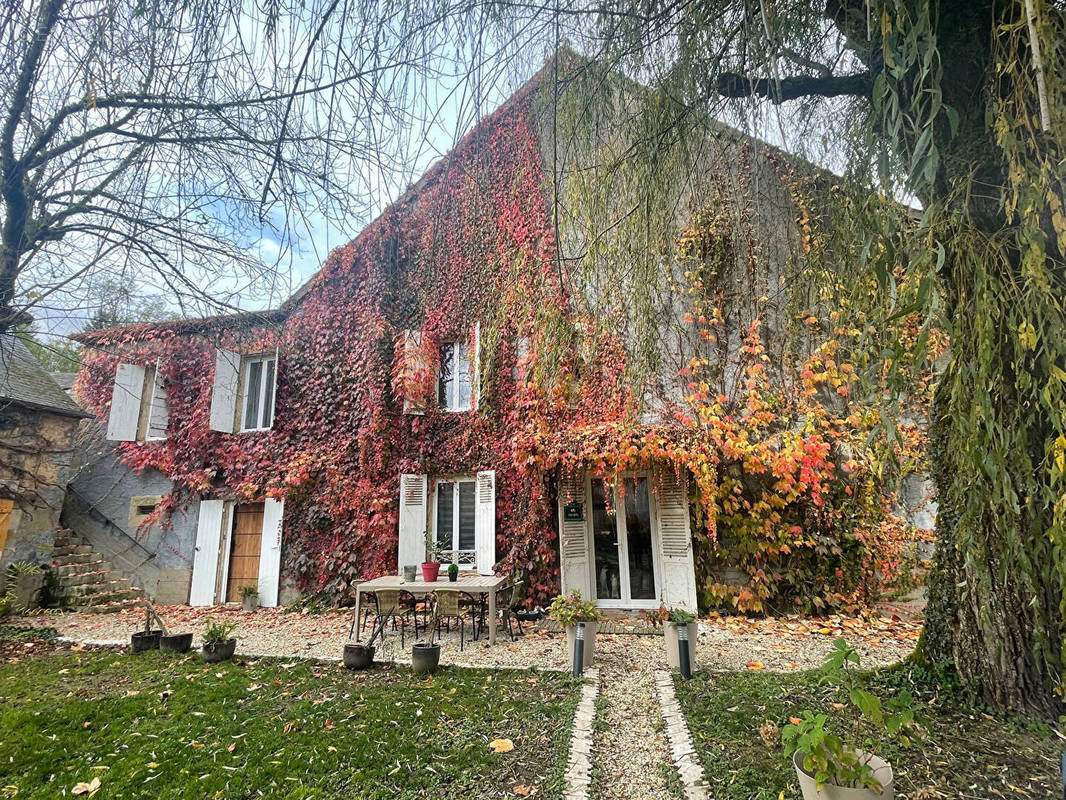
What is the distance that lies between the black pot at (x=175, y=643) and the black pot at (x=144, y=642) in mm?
202

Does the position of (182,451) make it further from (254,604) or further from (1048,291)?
(1048,291)

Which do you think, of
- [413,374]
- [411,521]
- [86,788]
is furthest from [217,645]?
[413,374]

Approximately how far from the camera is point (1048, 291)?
1.62 metres

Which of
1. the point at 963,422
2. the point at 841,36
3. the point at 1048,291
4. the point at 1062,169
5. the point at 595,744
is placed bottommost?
the point at 595,744

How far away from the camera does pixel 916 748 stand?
2844 mm

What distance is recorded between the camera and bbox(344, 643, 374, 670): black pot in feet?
16.5

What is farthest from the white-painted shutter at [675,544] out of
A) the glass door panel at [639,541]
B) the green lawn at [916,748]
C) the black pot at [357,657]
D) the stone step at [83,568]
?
the stone step at [83,568]

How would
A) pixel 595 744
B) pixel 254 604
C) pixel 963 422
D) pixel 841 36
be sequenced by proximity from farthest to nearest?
pixel 254 604 < pixel 595 744 < pixel 841 36 < pixel 963 422

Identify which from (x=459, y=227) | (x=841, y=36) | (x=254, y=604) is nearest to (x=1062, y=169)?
(x=841, y=36)

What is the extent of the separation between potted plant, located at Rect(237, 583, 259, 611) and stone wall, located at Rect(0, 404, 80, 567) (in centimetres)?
316

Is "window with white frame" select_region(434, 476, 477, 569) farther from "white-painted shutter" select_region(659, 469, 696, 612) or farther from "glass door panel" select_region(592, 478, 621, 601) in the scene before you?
"white-painted shutter" select_region(659, 469, 696, 612)

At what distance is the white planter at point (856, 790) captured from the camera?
2055 mm

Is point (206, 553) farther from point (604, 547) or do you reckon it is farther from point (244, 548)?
point (604, 547)

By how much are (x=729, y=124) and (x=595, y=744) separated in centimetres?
402
